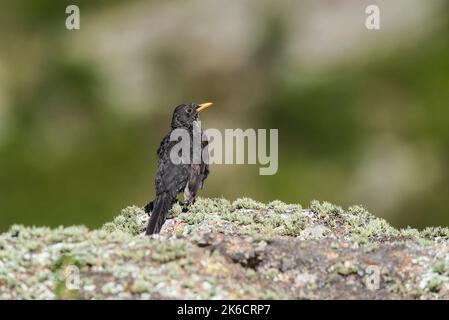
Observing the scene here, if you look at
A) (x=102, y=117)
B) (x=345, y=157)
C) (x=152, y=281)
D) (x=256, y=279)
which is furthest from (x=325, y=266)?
(x=102, y=117)

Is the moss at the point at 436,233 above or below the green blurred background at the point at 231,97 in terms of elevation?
below

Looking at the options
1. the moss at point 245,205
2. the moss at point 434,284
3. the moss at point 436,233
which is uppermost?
the moss at point 245,205

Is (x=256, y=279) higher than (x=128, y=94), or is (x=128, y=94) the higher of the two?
(x=128, y=94)

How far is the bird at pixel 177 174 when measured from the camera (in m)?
24.6

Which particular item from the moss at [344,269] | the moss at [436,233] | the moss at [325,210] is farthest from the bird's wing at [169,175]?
the moss at [344,269]

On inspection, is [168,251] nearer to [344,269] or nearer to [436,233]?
[344,269]

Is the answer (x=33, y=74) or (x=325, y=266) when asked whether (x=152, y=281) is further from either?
(x=33, y=74)

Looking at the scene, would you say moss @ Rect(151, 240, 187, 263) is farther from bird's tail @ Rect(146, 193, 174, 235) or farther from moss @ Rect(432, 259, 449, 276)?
bird's tail @ Rect(146, 193, 174, 235)

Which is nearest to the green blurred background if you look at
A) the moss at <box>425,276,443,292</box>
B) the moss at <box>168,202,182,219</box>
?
the moss at <box>168,202,182,219</box>

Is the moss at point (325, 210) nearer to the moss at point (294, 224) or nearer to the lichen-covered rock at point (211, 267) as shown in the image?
the moss at point (294, 224)

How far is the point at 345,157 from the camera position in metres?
51.7

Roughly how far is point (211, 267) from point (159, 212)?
21.0 feet

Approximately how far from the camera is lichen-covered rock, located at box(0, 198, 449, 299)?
1716cm

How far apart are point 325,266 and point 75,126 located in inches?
1558
